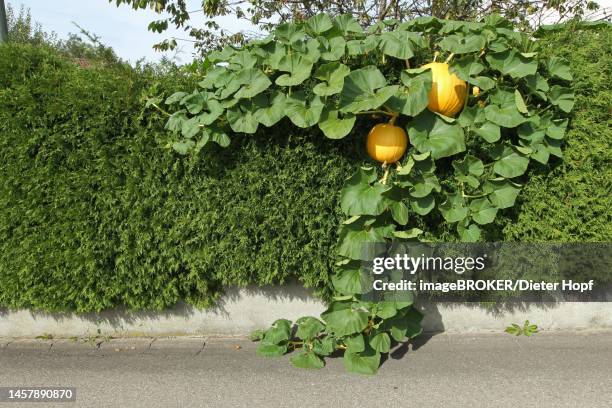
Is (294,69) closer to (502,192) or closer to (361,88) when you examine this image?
(361,88)

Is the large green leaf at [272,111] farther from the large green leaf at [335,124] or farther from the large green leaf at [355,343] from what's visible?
the large green leaf at [355,343]

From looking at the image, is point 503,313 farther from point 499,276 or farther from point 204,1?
point 204,1

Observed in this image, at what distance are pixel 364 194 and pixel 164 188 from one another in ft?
4.71

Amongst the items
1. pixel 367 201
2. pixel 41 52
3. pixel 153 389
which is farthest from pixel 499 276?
pixel 41 52

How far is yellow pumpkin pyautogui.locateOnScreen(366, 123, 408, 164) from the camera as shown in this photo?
9.58 ft

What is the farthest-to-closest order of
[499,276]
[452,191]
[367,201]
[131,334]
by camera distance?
1. [131,334]
2. [499,276]
3. [452,191]
4. [367,201]

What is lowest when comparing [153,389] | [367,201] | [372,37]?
[153,389]

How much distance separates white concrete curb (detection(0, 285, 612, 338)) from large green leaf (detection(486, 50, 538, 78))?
5.88 ft

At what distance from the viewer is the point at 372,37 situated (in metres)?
2.82

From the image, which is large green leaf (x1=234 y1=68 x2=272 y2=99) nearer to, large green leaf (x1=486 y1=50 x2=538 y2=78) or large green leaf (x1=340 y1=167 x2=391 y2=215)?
large green leaf (x1=340 y1=167 x2=391 y2=215)

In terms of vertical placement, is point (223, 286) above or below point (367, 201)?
below

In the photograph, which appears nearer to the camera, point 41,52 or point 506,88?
point 506,88

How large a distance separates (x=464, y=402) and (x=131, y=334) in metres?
2.54

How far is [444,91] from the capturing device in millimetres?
2832
